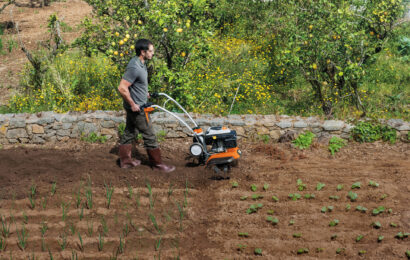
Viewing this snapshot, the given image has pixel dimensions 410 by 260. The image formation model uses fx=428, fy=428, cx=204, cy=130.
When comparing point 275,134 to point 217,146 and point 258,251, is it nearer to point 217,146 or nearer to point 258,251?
point 217,146

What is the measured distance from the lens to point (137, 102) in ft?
19.9

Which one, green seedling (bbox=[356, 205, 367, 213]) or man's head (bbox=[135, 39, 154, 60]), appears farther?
man's head (bbox=[135, 39, 154, 60])

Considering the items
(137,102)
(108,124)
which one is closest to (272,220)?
(137,102)

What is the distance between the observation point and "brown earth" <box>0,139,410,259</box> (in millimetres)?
4566

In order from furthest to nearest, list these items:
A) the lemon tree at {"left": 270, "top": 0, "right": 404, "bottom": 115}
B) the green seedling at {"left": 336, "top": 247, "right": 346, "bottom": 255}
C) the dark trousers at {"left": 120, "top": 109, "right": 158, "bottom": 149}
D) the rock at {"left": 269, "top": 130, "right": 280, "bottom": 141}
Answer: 1. the lemon tree at {"left": 270, "top": 0, "right": 404, "bottom": 115}
2. the rock at {"left": 269, "top": 130, "right": 280, "bottom": 141}
3. the dark trousers at {"left": 120, "top": 109, "right": 158, "bottom": 149}
4. the green seedling at {"left": 336, "top": 247, "right": 346, "bottom": 255}

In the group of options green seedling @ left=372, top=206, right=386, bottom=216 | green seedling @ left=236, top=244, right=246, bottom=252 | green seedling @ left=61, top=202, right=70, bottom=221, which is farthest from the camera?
green seedling @ left=61, top=202, right=70, bottom=221

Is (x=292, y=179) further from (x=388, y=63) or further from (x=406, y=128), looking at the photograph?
(x=388, y=63)

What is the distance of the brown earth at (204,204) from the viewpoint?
457 centimetres

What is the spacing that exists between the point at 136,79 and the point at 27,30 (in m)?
9.39

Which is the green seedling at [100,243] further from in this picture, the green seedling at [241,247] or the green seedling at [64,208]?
the green seedling at [241,247]

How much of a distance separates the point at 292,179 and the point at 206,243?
1.92m

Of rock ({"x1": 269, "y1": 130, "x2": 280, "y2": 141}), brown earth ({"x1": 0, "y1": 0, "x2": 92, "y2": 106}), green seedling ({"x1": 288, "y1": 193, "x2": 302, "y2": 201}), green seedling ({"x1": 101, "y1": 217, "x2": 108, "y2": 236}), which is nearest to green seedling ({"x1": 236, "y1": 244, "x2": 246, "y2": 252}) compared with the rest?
green seedling ({"x1": 288, "y1": 193, "x2": 302, "y2": 201})

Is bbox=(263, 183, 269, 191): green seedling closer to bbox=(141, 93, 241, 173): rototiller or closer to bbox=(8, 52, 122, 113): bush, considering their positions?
bbox=(141, 93, 241, 173): rototiller

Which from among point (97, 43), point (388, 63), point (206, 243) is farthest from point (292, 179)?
point (388, 63)
